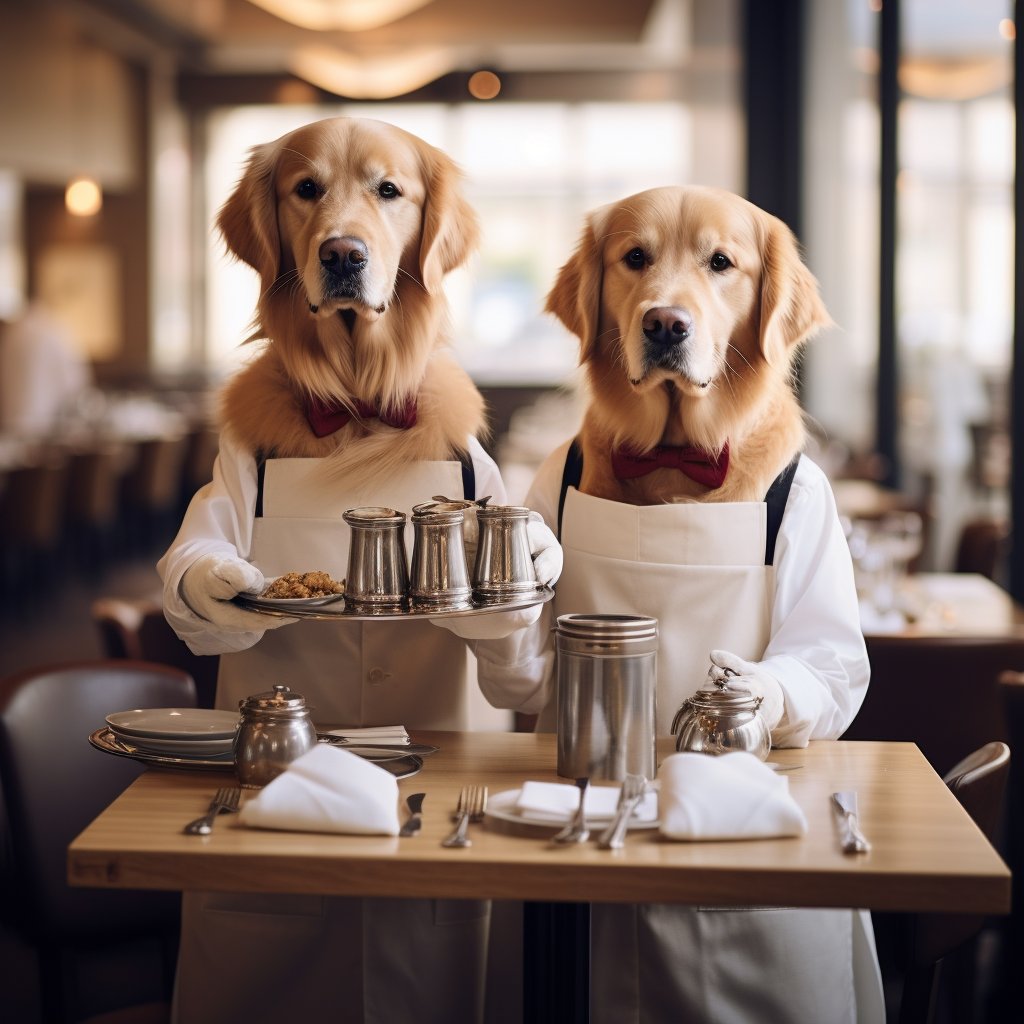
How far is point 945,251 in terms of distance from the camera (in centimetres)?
555

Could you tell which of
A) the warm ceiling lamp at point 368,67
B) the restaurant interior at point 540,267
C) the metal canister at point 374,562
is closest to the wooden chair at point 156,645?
the restaurant interior at point 540,267

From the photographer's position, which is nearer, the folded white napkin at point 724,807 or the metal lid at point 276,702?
the folded white napkin at point 724,807

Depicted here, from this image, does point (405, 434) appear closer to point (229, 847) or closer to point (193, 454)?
point (229, 847)

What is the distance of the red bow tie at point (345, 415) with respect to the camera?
205cm

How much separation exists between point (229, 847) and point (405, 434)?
0.79 meters

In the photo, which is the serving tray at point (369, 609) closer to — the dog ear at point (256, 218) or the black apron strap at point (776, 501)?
the black apron strap at point (776, 501)

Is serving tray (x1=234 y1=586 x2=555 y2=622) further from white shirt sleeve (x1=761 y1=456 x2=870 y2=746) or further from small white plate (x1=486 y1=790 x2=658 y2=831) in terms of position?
white shirt sleeve (x1=761 y1=456 x2=870 y2=746)

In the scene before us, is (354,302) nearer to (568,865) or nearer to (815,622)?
(815,622)

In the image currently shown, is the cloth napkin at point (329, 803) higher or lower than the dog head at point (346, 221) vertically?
lower

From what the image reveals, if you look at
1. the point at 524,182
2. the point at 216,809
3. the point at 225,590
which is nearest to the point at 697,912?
the point at 216,809

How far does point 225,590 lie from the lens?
1745mm

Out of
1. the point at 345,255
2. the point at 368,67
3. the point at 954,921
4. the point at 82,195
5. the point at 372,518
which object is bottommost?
the point at 954,921

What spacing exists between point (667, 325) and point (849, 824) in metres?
0.75

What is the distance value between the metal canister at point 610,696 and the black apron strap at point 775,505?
13.2 inches
